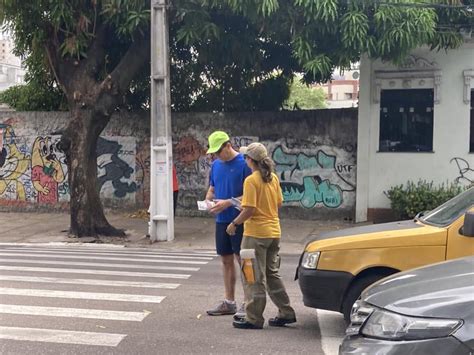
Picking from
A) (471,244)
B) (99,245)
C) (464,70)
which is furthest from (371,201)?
(471,244)

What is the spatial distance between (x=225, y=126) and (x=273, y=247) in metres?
10.8

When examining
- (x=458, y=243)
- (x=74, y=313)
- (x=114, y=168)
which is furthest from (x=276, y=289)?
(x=114, y=168)

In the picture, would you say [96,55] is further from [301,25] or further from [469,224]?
[469,224]

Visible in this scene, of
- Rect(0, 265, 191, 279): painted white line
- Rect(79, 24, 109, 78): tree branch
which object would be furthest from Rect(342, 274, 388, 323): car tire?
Rect(79, 24, 109, 78): tree branch

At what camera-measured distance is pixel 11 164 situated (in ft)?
58.6

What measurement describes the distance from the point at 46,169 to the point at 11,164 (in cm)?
107

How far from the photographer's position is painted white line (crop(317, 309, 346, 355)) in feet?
18.0

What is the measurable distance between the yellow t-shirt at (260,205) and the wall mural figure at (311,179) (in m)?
10.0

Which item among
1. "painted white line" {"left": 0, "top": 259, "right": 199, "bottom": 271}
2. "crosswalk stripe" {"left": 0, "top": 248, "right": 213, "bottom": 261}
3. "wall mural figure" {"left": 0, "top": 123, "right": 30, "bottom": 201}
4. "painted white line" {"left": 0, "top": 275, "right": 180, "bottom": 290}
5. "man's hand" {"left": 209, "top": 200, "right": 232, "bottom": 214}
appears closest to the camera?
"man's hand" {"left": 209, "top": 200, "right": 232, "bottom": 214}

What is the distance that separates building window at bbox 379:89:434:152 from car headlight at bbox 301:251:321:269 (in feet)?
33.0

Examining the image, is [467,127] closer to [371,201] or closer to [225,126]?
[371,201]

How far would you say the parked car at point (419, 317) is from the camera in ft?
9.41

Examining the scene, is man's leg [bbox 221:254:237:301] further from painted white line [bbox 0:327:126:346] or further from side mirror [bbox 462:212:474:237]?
side mirror [bbox 462:212:474:237]

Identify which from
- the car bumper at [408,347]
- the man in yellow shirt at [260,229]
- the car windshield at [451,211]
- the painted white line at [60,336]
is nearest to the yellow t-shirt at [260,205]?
the man in yellow shirt at [260,229]
